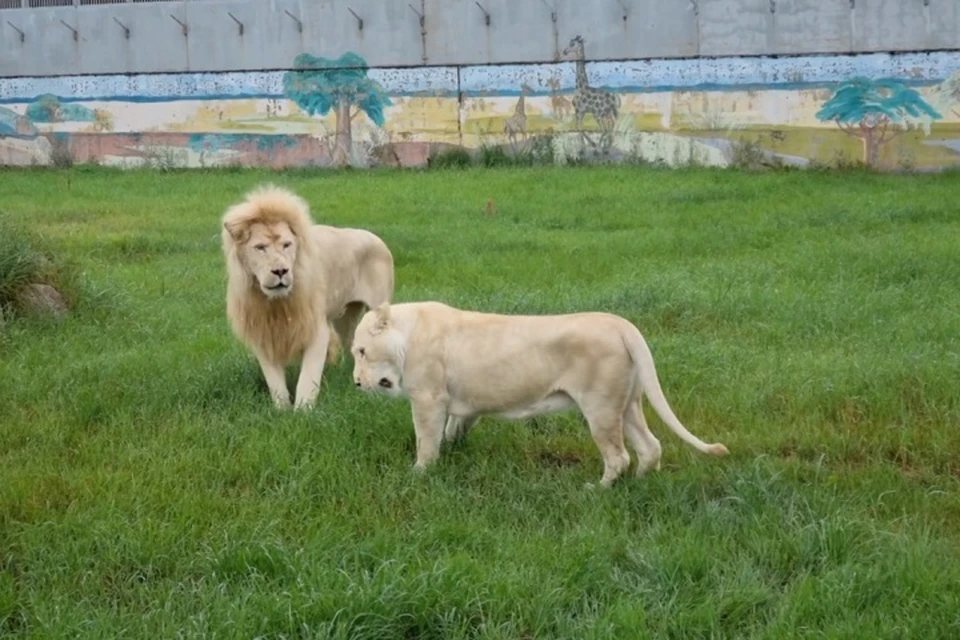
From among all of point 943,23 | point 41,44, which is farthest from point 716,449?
point 41,44

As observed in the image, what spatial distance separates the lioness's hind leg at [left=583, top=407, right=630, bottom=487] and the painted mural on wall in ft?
60.3

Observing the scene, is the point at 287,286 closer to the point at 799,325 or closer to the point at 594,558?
the point at 594,558

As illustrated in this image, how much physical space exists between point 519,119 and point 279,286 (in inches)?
743

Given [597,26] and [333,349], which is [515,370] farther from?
[597,26]

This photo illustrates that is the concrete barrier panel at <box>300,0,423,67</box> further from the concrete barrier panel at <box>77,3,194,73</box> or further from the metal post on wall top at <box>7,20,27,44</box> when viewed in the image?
the metal post on wall top at <box>7,20,27,44</box>

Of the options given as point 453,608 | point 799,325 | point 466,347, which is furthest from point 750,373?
point 453,608

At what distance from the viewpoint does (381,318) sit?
209 inches

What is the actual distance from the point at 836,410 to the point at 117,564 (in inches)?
141

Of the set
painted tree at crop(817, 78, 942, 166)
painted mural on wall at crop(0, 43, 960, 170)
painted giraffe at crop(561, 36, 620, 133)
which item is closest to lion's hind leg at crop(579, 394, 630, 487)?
painted mural on wall at crop(0, 43, 960, 170)

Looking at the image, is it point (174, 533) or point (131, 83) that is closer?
point (174, 533)

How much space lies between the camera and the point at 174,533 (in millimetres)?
4574

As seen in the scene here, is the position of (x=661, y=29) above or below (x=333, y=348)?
above

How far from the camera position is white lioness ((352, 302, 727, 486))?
16.6 feet

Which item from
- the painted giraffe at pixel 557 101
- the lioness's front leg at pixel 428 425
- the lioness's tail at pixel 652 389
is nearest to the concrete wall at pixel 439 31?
the painted giraffe at pixel 557 101
